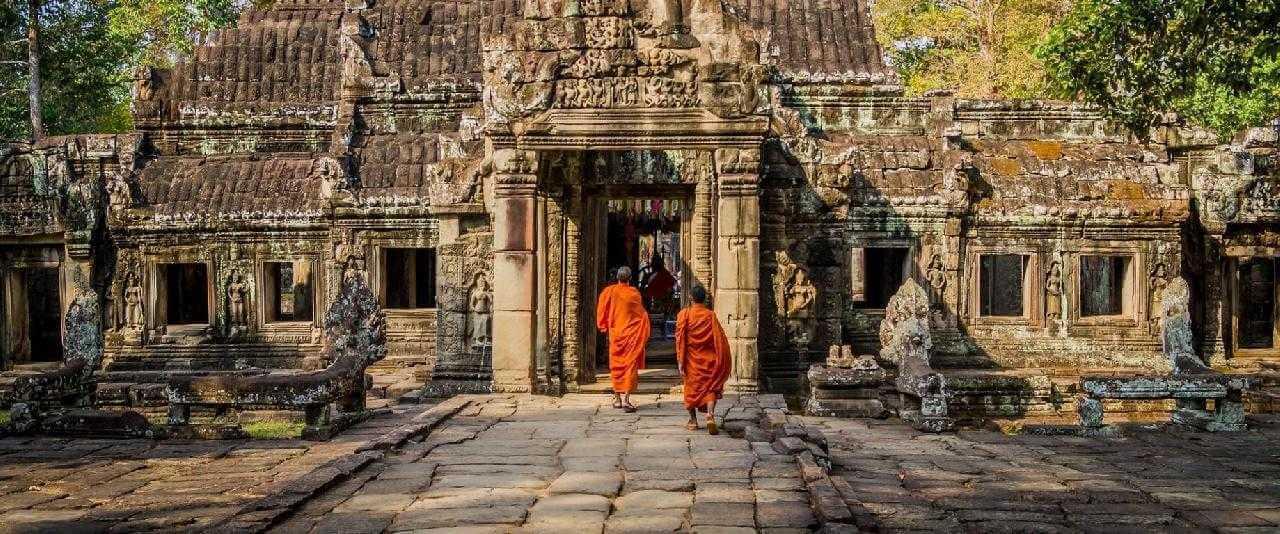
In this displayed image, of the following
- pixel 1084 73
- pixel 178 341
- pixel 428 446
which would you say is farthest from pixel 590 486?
pixel 178 341

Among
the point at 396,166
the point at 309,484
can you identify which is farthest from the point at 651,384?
the point at 309,484

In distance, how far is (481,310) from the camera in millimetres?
14883

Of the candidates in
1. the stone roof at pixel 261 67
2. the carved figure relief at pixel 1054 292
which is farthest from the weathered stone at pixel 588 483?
the stone roof at pixel 261 67

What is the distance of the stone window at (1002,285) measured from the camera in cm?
2428

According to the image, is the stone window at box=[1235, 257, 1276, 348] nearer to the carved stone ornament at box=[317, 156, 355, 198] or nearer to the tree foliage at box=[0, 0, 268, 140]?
the carved stone ornament at box=[317, 156, 355, 198]

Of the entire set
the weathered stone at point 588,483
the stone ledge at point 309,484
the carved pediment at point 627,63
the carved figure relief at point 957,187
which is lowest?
the weathered stone at point 588,483

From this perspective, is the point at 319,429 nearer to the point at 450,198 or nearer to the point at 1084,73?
the point at 450,198

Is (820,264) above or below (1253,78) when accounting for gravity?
below

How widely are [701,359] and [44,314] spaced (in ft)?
50.0

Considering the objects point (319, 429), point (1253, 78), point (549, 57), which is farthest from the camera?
point (1253, 78)

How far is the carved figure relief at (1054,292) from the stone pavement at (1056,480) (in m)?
5.81

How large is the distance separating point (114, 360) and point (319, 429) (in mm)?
8824

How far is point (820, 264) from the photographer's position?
1606 cm

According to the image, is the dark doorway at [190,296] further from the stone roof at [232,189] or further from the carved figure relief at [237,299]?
the carved figure relief at [237,299]
